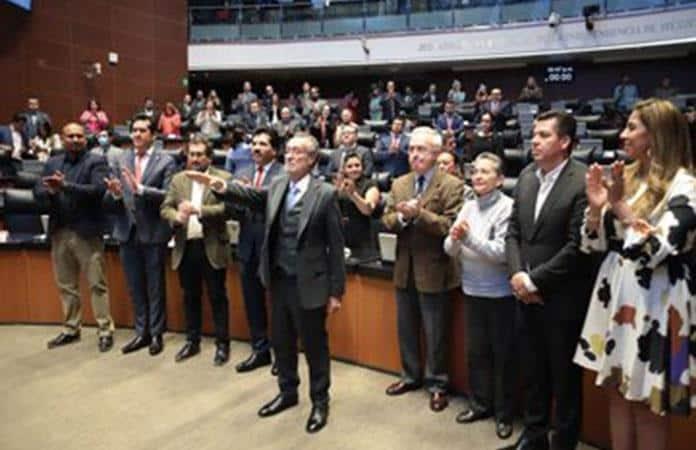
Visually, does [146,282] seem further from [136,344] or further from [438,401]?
[438,401]

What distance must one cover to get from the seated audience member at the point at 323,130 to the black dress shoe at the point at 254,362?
5.81m

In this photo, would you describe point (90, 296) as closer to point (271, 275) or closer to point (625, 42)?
point (271, 275)

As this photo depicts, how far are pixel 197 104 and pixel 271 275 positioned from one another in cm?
908

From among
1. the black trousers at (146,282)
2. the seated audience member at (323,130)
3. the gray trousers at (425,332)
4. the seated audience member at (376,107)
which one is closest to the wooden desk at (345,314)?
the gray trousers at (425,332)

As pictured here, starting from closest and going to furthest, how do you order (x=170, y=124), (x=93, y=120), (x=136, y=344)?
1. (x=136, y=344)
2. (x=93, y=120)
3. (x=170, y=124)

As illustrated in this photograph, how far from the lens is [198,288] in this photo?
3.65m

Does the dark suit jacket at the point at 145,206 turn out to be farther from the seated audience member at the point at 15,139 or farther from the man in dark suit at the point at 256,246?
the seated audience member at the point at 15,139

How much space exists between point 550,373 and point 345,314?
1.43m

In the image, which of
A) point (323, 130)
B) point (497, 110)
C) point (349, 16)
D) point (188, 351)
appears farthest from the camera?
point (349, 16)

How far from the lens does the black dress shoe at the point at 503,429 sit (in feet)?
8.58

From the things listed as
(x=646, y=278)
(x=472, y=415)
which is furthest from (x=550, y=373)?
(x=646, y=278)

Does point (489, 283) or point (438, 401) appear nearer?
point (489, 283)

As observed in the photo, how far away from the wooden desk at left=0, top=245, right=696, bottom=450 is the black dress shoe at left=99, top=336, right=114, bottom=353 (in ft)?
1.41

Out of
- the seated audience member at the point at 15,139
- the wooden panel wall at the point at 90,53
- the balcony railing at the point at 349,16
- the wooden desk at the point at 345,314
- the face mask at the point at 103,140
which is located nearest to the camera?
the wooden desk at the point at 345,314
